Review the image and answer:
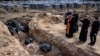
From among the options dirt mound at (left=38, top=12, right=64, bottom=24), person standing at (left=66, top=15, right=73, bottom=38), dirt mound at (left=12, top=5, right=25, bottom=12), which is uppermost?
→ person standing at (left=66, top=15, right=73, bottom=38)

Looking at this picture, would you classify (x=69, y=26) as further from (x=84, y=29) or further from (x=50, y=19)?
(x=50, y=19)

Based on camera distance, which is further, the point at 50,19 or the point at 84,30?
the point at 50,19

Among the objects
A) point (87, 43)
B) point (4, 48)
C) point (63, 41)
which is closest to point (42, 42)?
point (63, 41)

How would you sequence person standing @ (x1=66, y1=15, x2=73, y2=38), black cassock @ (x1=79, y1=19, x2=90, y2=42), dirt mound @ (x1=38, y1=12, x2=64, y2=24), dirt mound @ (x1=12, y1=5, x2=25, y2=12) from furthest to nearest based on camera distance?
1. dirt mound @ (x1=12, y1=5, x2=25, y2=12)
2. dirt mound @ (x1=38, y1=12, x2=64, y2=24)
3. person standing @ (x1=66, y1=15, x2=73, y2=38)
4. black cassock @ (x1=79, y1=19, x2=90, y2=42)

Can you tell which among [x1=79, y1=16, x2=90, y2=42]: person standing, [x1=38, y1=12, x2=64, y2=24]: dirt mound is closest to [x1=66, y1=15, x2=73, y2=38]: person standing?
[x1=79, y1=16, x2=90, y2=42]: person standing

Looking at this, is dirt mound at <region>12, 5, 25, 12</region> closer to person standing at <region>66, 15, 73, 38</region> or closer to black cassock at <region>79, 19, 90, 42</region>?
person standing at <region>66, 15, 73, 38</region>

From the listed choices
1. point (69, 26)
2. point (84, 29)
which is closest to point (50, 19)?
point (69, 26)

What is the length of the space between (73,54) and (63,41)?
226 centimetres

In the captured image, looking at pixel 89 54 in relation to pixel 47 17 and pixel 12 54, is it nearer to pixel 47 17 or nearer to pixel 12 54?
pixel 12 54

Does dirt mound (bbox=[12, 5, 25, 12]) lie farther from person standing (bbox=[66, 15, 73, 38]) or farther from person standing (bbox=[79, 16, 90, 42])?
person standing (bbox=[79, 16, 90, 42])

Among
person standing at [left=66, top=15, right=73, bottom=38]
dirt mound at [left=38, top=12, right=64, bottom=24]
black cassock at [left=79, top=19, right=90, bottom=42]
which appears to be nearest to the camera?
black cassock at [left=79, top=19, right=90, bottom=42]

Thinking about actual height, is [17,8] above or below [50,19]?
below

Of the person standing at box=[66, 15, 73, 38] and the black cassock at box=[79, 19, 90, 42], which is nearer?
the black cassock at box=[79, 19, 90, 42]

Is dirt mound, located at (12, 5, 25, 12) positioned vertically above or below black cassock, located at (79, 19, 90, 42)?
below
